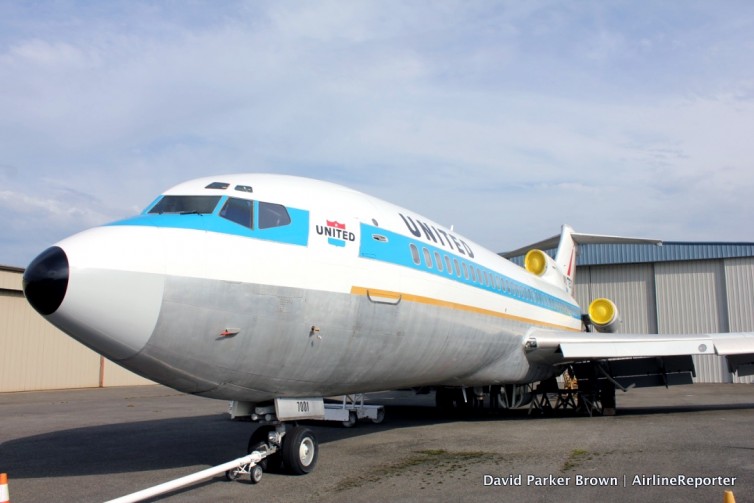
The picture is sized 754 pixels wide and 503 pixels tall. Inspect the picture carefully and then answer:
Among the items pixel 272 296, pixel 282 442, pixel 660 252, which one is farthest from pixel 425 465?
pixel 660 252

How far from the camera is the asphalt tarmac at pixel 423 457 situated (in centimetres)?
749

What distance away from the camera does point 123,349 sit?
21.4ft

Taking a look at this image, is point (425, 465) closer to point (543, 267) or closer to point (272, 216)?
point (272, 216)

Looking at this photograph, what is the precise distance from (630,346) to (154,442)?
10368mm

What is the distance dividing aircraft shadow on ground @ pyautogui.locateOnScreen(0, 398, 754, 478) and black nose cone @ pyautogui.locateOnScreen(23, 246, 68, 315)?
364cm

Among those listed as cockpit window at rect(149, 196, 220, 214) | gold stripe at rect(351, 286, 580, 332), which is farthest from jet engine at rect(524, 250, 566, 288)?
cockpit window at rect(149, 196, 220, 214)

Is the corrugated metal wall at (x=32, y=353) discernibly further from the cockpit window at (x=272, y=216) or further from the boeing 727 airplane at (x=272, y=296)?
the cockpit window at (x=272, y=216)

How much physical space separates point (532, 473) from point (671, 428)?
6.07 m

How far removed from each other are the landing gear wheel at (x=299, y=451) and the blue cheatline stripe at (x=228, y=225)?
2.51m

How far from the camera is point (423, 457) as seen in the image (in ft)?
32.9

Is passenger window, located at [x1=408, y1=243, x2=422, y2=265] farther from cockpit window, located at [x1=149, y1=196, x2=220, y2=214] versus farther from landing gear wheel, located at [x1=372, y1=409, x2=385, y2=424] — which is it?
landing gear wheel, located at [x1=372, y1=409, x2=385, y2=424]

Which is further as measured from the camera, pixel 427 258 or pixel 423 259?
pixel 427 258

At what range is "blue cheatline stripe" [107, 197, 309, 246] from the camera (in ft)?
23.3

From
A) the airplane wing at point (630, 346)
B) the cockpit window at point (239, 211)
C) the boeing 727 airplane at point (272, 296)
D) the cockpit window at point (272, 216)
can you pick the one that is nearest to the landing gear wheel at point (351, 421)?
the boeing 727 airplane at point (272, 296)
